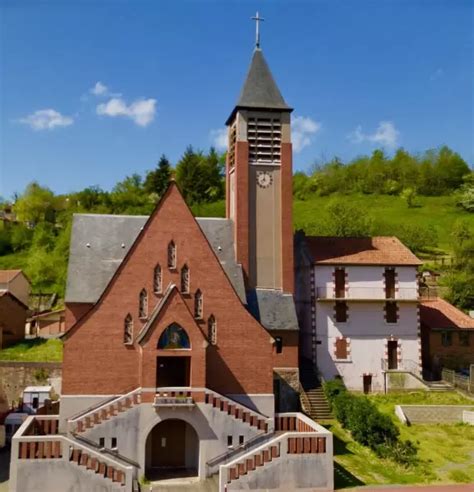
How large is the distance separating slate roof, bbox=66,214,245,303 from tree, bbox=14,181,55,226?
76598 millimetres

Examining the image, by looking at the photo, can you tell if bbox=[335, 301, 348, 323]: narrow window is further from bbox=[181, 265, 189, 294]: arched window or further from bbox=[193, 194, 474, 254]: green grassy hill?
bbox=[193, 194, 474, 254]: green grassy hill

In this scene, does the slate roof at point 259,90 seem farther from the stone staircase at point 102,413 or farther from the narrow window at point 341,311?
the stone staircase at point 102,413

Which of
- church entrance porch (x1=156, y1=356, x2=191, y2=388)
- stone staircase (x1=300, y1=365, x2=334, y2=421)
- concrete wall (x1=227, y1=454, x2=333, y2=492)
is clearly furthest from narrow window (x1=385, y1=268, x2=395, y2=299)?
concrete wall (x1=227, y1=454, x2=333, y2=492)

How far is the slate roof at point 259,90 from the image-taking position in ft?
121

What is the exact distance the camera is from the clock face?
1448 inches

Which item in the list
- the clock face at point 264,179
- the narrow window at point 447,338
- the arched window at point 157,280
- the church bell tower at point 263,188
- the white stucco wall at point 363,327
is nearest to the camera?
the arched window at point 157,280

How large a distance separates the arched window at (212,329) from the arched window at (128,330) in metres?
3.91

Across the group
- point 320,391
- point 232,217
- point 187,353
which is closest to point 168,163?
point 232,217

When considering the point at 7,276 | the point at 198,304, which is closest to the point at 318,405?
the point at 198,304

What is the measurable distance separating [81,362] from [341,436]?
14565 millimetres

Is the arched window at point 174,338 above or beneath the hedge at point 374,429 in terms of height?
above

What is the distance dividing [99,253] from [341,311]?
16.7m

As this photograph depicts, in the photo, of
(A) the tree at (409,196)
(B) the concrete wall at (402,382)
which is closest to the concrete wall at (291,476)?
(B) the concrete wall at (402,382)

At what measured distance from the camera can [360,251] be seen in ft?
129
